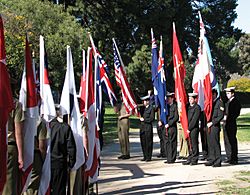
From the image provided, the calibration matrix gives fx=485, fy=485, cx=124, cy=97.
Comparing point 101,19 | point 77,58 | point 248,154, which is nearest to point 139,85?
point 101,19

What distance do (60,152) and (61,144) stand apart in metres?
0.13

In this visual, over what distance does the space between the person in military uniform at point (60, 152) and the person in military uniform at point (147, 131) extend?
7.13 metres

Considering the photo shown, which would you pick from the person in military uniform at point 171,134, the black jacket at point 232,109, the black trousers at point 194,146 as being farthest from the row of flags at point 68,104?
the black jacket at point 232,109

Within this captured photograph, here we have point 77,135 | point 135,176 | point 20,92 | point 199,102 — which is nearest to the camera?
point 20,92

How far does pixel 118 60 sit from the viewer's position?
14258 mm

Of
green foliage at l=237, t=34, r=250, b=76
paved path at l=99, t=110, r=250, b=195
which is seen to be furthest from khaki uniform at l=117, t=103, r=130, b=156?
green foliage at l=237, t=34, r=250, b=76

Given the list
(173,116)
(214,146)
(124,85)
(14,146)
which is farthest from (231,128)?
(14,146)

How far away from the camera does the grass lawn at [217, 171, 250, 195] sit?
9742mm

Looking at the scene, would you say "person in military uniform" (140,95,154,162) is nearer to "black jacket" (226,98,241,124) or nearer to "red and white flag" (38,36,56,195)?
"black jacket" (226,98,241,124)

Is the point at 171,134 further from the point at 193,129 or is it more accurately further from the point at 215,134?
the point at 215,134

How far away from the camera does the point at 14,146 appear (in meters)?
6.45

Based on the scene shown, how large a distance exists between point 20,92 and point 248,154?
11.1 metres

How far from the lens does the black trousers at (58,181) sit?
766cm

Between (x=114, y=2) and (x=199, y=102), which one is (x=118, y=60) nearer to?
(x=199, y=102)
